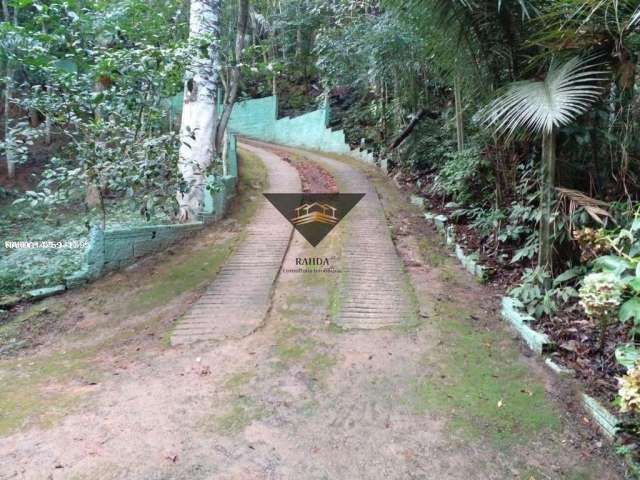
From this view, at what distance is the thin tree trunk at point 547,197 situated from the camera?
131 inches

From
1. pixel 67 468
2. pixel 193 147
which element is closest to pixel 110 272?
pixel 193 147

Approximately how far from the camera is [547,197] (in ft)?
11.2

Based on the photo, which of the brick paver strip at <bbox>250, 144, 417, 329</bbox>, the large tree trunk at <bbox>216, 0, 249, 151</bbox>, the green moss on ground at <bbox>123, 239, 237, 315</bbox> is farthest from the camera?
the large tree trunk at <bbox>216, 0, 249, 151</bbox>

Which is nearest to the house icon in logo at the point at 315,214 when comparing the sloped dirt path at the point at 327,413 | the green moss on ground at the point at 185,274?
the green moss on ground at the point at 185,274

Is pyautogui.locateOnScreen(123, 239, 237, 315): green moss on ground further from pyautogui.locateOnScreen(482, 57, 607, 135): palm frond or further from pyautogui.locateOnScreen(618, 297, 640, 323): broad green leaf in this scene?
pyautogui.locateOnScreen(618, 297, 640, 323): broad green leaf

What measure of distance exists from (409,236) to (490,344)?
246cm

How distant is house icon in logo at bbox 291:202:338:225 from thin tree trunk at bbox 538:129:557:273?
2.99 meters

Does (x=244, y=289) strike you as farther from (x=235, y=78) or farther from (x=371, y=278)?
(x=235, y=78)

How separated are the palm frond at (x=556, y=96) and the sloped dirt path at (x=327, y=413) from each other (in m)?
1.61

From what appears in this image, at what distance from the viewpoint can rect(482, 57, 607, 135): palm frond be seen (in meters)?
2.96

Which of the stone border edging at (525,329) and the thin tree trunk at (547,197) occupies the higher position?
the thin tree trunk at (547,197)

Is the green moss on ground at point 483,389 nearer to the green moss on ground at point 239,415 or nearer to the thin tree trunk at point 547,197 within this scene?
the thin tree trunk at point 547,197

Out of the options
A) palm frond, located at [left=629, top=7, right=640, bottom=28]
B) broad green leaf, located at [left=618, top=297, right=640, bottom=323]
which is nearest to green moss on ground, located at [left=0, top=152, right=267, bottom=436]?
broad green leaf, located at [left=618, top=297, right=640, bottom=323]

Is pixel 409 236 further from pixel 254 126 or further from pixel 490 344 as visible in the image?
pixel 254 126
